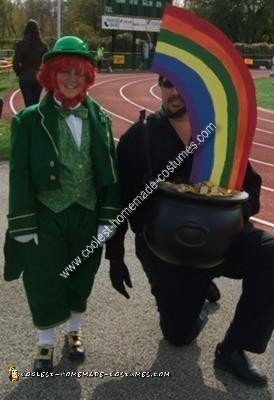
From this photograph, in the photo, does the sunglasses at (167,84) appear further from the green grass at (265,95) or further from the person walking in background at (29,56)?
the green grass at (265,95)

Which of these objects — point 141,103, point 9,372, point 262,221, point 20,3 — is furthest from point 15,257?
point 20,3

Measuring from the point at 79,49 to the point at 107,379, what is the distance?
62.2 inches

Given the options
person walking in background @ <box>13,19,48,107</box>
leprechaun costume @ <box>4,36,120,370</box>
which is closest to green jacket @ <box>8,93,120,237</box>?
leprechaun costume @ <box>4,36,120,370</box>

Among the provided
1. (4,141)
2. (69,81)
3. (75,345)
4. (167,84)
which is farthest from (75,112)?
(4,141)

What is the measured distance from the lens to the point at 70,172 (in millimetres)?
2766

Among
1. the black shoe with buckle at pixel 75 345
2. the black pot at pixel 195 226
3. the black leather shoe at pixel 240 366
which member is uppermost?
the black pot at pixel 195 226

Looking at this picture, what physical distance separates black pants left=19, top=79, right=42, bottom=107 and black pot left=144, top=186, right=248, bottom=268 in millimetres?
7219

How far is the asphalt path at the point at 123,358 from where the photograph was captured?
8.78ft

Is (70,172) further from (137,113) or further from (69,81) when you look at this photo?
(137,113)

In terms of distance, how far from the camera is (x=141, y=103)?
18.1 metres

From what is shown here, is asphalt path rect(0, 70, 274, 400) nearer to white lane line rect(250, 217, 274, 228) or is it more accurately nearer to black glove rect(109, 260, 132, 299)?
black glove rect(109, 260, 132, 299)

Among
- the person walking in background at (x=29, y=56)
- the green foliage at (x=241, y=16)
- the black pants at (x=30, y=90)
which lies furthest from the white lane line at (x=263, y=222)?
the green foliage at (x=241, y=16)

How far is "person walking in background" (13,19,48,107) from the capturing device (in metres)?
9.05

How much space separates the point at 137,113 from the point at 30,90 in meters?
6.22
